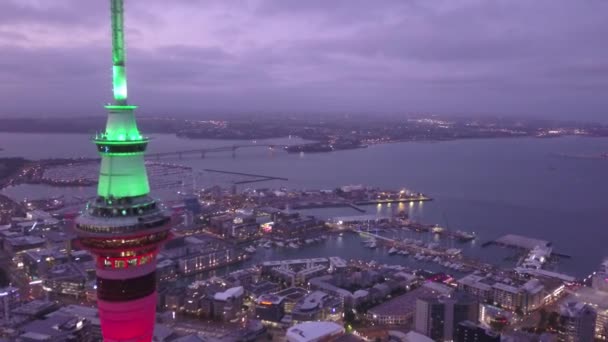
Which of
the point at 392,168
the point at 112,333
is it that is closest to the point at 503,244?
the point at 112,333

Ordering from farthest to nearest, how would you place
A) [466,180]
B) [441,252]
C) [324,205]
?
[466,180] → [324,205] → [441,252]

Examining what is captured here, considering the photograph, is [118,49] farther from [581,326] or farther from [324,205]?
[324,205]

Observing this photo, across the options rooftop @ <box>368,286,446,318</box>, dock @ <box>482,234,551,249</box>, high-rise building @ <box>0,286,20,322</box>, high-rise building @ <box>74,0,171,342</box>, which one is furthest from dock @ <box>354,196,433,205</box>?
high-rise building @ <box>74,0,171,342</box>

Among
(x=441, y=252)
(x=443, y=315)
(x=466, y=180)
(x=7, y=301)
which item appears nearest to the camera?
(x=443, y=315)

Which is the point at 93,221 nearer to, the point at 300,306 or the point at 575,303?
the point at 300,306

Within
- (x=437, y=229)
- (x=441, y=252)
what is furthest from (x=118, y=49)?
(x=437, y=229)
